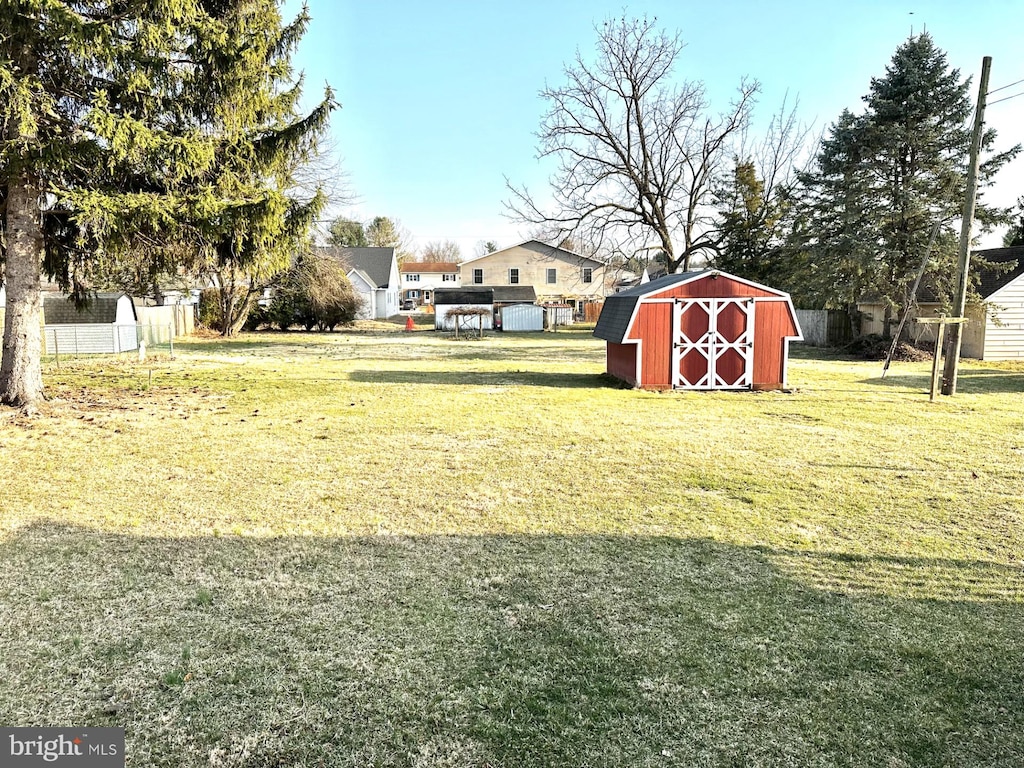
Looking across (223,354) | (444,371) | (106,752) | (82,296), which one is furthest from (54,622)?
(223,354)

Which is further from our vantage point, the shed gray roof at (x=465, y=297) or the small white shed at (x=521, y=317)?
the shed gray roof at (x=465, y=297)

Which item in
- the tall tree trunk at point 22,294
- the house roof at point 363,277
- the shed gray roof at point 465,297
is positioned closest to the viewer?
the tall tree trunk at point 22,294

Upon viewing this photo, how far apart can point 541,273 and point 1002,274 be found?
115ft

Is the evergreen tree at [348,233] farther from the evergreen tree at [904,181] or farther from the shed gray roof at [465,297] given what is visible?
the evergreen tree at [904,181]

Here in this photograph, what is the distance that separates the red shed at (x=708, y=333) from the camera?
542 inches

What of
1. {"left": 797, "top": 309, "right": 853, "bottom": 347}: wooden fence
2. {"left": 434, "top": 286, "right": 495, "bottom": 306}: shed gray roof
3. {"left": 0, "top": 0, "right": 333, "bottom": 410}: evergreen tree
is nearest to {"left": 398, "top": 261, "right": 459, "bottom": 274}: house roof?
{"left": 434, "top": 286, "right": 495, "bottom": 306}: shed gray roof

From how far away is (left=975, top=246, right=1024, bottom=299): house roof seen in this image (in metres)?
20.5

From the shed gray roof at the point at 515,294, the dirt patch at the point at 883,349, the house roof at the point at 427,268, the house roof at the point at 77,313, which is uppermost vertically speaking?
the house roof at the point at 427,268

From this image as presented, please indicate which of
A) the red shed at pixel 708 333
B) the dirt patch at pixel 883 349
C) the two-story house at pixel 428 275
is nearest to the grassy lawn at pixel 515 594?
the red shed at pixel 708 333

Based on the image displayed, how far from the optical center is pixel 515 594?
416 centimetres

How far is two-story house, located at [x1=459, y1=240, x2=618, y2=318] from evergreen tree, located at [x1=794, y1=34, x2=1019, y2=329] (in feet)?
97.0

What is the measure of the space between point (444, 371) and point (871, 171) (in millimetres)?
17130

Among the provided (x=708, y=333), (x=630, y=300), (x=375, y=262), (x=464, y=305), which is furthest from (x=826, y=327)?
(x=375, y=262)

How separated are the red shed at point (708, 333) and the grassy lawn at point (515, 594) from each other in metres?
4.92
